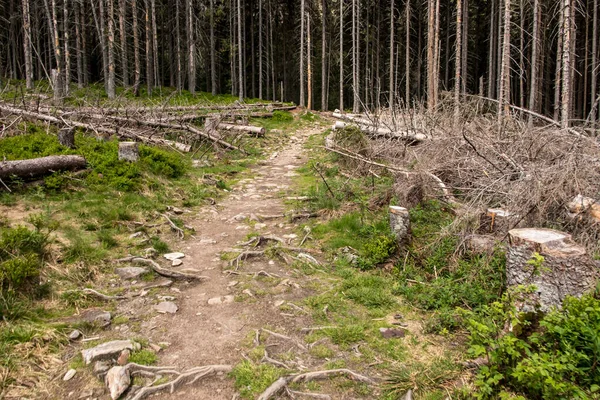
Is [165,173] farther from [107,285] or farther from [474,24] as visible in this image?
[474,24]

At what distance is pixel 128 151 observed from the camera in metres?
9.48

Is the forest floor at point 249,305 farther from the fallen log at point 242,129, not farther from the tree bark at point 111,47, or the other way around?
the tree bark at point 111,47

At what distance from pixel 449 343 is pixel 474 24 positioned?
39271 mm

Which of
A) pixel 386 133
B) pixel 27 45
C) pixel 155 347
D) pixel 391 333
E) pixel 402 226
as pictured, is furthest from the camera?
pixel 27 45

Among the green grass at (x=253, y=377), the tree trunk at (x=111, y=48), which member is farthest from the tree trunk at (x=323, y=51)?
the green grass at (x=253, y=377)

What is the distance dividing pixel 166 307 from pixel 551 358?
414 cm

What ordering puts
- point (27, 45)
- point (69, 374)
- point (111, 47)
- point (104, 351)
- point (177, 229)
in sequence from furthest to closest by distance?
point (27, 45) < point (111, 47) < point (177, 229) < point (104, 351) < point (69, 374)

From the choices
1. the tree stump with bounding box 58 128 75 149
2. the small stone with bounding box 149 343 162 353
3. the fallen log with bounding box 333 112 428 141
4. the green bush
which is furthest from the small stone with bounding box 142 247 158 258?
the fallen log with bounding box 333 112 428 141

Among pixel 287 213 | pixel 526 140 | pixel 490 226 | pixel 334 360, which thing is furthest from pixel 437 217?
pixel 334 360

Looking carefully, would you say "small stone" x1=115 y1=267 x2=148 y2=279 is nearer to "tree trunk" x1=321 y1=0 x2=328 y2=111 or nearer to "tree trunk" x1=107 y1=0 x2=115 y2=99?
"tree trunk" x1=107 y1=0 x2=115 y2=99

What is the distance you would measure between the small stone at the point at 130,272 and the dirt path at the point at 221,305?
68 cm

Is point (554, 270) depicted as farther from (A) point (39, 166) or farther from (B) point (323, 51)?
(B) point (323, 51)

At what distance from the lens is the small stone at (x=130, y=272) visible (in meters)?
5.66

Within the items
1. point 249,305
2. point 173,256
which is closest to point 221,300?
point 249,305
